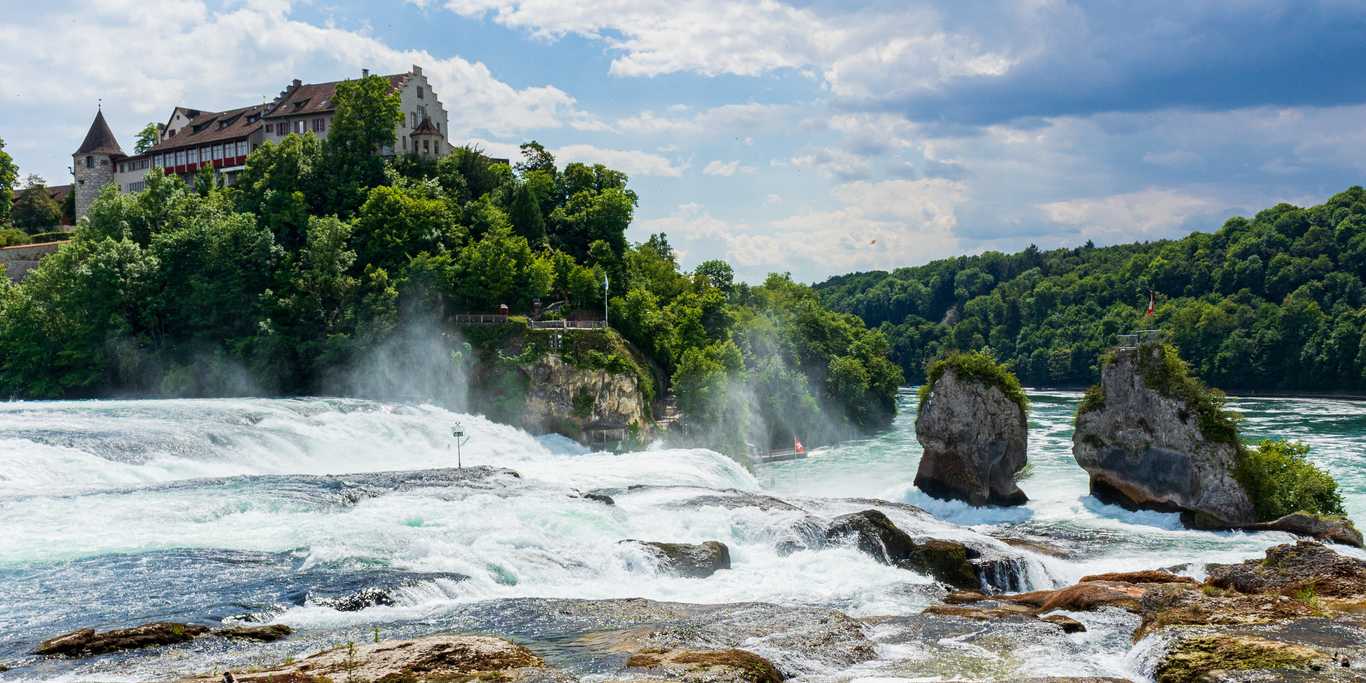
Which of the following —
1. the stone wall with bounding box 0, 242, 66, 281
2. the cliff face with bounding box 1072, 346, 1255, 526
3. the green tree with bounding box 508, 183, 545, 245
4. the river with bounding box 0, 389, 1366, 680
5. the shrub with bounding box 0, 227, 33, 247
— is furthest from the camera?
the shrub with bounding box 0, 227, 33, 247

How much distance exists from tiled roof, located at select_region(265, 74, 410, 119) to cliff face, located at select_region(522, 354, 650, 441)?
3762 cm

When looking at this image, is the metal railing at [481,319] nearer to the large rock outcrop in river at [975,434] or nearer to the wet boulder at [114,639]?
the large rock outcrop in river at [975,434]

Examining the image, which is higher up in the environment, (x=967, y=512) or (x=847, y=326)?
(x=847, y=326)

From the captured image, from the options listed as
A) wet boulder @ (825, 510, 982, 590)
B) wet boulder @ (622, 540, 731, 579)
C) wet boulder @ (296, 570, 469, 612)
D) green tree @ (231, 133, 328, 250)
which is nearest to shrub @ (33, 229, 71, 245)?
green tree @ (231, 133, 328, 250)

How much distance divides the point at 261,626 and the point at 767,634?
9.42 m

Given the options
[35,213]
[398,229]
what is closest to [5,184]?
[35,213]

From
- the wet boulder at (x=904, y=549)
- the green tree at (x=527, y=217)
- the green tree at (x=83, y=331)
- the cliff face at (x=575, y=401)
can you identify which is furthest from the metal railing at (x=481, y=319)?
the wet boulder at (x=904, y=549)

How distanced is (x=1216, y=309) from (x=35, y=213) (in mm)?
131213

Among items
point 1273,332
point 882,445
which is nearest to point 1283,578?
point 882,445

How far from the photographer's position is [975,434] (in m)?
44.8

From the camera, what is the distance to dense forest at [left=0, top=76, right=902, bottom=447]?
213ft

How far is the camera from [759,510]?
3259cm

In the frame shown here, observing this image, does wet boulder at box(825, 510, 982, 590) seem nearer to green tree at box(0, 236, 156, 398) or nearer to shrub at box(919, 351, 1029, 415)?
shrub at box(919, 351, 1029, 415)

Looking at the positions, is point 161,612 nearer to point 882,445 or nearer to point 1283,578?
point 1283,578
